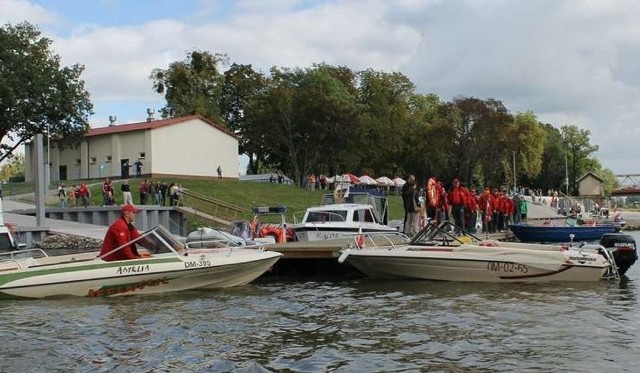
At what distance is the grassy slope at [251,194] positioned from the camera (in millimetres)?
45156

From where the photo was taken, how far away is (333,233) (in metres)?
22.2

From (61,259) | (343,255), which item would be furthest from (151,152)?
(343,255)

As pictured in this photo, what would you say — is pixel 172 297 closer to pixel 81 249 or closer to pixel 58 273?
pixel 58 273

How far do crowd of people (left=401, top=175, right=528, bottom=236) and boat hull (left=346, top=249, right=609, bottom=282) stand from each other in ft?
15.5

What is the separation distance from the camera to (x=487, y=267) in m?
16.5

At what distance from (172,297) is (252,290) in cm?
208

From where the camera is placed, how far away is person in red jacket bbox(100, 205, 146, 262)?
1484cm

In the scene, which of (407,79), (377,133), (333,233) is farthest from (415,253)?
(407,79)

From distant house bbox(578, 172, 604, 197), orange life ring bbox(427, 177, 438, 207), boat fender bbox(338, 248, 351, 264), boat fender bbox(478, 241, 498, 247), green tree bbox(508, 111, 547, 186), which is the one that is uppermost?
green tree bbox(508, 111, 547, 186)

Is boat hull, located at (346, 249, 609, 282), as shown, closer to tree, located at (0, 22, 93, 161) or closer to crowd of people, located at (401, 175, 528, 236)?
crowd of people, located at (401, 175, 528, 236)

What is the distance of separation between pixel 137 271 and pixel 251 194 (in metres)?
34.8

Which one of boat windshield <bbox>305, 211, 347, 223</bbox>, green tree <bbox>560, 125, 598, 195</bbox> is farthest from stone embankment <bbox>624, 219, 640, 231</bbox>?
green tree <bbox>560, 125, 598, 195</bbox>

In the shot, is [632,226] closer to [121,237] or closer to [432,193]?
[432,193]

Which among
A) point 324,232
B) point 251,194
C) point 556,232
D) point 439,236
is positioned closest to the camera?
point 439,236
